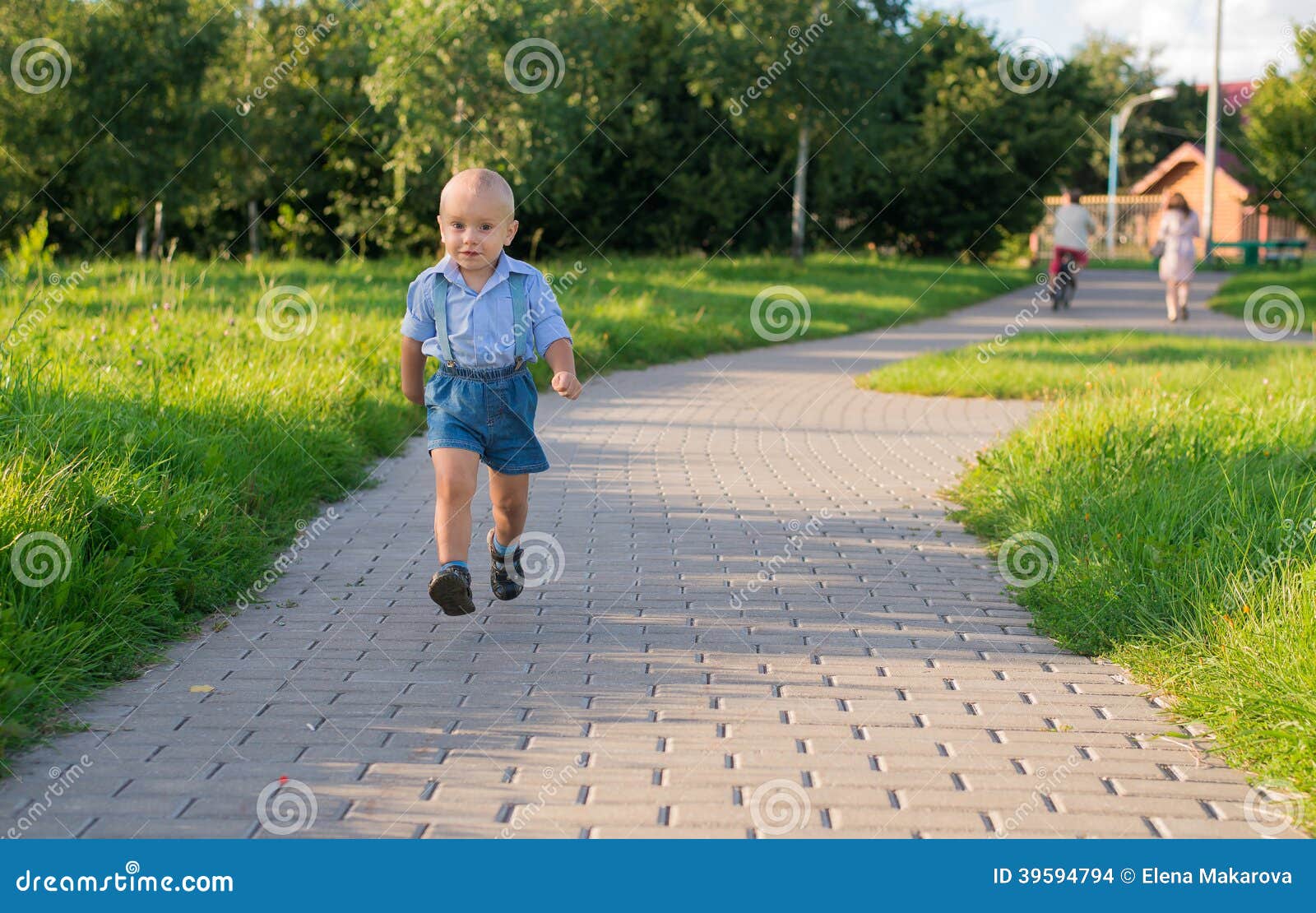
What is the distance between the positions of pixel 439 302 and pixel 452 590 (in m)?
1.05

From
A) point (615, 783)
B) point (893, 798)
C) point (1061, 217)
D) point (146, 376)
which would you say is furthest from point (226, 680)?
point (1061, 217)

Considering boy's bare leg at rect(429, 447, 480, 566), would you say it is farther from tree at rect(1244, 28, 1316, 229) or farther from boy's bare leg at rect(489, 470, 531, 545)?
tree at rect(1244, 28, 1316, 229)

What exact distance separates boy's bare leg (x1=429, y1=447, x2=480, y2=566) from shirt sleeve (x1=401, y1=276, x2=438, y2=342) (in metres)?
0.43

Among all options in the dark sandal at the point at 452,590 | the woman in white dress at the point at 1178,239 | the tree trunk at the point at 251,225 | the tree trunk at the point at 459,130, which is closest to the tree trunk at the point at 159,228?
the tree trunk at the point at 251,225

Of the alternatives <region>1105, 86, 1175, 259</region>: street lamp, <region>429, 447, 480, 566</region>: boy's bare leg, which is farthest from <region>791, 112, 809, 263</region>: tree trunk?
<region>429, 447, 480, 566</region>: boy's bare leg

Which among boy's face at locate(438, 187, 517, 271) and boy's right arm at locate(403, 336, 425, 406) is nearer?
boy's face at locate(438, 187, 517, 271)

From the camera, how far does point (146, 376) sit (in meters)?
8.18

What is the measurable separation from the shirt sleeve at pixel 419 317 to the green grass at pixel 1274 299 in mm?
12812

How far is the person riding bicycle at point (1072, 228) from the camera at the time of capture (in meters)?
21.3

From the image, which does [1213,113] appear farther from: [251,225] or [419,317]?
[419,317]

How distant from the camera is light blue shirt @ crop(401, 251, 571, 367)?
5.08 m

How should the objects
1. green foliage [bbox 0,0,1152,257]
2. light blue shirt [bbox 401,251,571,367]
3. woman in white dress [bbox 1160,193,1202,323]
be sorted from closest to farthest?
1. light blue shirt [bbox 401,251,571,367]
2. woman in white dress [bbox 1160,193,1202,323]
3. green foliage [bbox 0,0,1152,257]

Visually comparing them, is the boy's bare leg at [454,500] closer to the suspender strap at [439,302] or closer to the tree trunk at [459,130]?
the suspender strap at [439,302]

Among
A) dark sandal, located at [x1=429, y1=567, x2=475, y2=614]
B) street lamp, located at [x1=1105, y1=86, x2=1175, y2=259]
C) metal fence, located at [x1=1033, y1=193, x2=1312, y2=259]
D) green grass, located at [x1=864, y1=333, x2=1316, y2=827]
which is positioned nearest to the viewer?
green grass, located at [x1=864, y1=333, x2=1316, y2=827]
